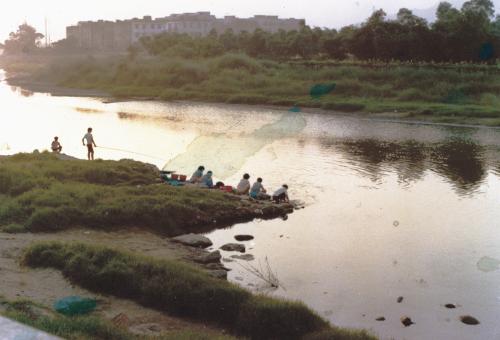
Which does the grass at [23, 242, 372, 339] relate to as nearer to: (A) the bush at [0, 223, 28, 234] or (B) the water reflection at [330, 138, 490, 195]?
(A) the bush at [0, 223, 28, 234]

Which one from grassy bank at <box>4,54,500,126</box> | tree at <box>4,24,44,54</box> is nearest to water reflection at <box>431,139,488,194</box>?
grassy bank at <box>4,54,500,126</box>

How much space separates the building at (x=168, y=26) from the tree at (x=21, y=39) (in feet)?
45.1

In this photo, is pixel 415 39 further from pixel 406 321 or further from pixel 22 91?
pixel 406 321

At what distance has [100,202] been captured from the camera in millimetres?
18234

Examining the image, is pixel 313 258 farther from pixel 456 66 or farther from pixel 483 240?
pixel 456 66

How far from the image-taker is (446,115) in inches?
1778

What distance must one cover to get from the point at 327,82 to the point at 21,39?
11462 cm

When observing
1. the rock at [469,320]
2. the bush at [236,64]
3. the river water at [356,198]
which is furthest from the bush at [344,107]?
the rock at [469,320]

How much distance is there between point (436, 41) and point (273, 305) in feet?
165

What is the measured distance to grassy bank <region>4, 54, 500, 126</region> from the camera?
4772 cm

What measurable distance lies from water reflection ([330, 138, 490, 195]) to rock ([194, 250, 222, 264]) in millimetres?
11873

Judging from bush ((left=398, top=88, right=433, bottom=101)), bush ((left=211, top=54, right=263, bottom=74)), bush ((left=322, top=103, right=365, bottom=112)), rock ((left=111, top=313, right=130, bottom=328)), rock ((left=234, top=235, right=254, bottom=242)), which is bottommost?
rock ((left=234, top=235, right=254, bottom=242))

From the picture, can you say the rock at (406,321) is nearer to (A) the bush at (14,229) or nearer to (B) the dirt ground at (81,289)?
(B) the dirt ground at (81,289)

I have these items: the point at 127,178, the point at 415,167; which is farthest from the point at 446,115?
the point at 127,178
